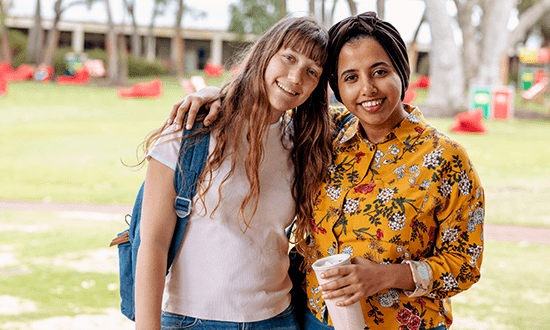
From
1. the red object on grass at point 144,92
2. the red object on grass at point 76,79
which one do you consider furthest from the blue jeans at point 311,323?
the red object on grass at point 76,79

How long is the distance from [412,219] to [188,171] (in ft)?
2.20

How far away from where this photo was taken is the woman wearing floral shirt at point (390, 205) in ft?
5.40

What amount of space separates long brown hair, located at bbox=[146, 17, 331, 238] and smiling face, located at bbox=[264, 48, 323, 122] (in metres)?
0.02

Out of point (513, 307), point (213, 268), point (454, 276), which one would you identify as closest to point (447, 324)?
point (454, 276)

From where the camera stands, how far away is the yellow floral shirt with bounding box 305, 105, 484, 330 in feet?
5.41

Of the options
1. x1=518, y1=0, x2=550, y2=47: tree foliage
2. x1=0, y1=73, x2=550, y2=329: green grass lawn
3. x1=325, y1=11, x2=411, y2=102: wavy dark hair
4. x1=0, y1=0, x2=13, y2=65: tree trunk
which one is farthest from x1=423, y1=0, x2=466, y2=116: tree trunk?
x1=0, y1=0, x2=13, y2=65: tree trunk

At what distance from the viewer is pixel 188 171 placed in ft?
5.43

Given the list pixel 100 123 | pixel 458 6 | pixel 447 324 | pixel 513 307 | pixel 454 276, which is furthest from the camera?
pixel 458 6

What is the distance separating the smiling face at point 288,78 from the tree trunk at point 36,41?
26177mm

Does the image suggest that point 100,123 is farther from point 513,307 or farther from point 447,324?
point 447,324

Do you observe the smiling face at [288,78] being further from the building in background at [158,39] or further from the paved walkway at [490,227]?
the building in background at [158,39]

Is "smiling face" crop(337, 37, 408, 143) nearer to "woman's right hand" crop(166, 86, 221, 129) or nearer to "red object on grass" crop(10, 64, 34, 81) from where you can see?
"woman's right hand" crop(166, 86, 221, 129)

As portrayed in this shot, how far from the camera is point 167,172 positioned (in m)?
1.65

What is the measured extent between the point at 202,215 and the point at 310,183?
360 mm
